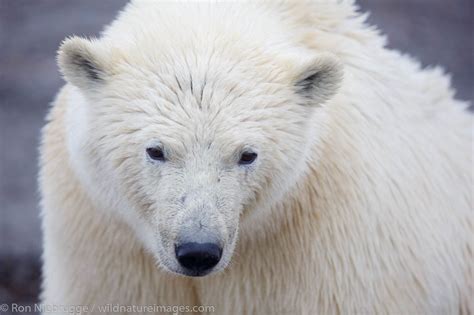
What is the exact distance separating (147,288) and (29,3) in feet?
25.8

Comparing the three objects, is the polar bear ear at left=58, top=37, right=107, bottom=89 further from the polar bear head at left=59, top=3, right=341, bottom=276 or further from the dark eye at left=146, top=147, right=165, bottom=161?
the dark eye at left=146, top=147, right=165, bottom=161

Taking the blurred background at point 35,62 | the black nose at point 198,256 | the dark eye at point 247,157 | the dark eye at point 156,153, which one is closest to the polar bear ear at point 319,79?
the dark eye at point 247,157

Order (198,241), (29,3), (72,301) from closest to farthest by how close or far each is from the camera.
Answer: (198,241)
(72,301)
(29,3)

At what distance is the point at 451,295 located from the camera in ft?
16.3

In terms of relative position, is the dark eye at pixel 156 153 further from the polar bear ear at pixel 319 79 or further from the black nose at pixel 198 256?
the polar bear ear at pixel 319 79

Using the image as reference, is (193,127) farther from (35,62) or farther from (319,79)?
(35,62)

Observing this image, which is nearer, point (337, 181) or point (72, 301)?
point (337, 181)

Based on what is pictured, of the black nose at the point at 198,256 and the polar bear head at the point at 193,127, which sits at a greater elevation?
the polar bear head at the point at 193,127

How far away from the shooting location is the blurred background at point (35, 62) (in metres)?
8.55

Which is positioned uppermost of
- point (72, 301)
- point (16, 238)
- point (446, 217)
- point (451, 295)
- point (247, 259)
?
point (446, 217)

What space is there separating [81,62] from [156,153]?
53 centimetres

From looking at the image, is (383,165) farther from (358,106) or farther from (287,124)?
(287,124)

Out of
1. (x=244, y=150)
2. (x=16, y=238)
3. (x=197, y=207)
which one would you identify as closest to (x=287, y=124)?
(x=244, y=150)

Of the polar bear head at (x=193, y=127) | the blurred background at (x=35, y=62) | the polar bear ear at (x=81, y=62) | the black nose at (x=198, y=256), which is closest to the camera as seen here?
the black nose at (x=198, y=256)
